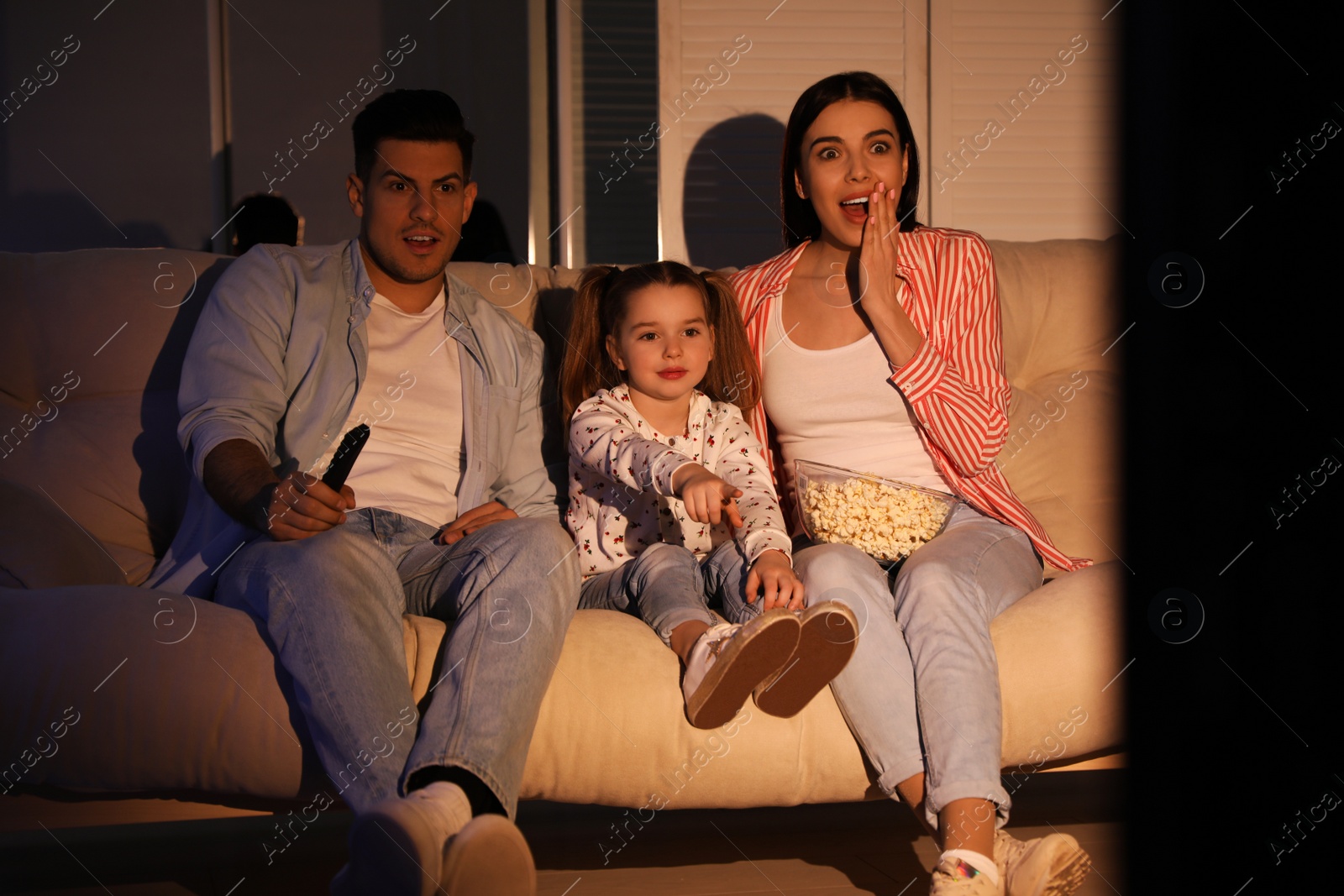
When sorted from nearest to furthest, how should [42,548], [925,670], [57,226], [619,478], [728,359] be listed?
[925,670], [42,548], [619,478], [728,359], [57,226]

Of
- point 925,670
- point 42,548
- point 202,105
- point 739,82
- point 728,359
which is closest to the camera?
point 925,670

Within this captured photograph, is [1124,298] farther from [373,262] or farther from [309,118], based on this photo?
[309,118]

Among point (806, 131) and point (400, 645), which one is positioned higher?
point (806, 131)

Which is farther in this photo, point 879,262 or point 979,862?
point 879,262

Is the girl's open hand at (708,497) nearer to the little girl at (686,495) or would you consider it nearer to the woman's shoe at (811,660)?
the little girl at (686,495)

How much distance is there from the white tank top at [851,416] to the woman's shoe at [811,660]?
0.44 m

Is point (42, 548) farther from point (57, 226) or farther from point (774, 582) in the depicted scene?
point (57, 226)

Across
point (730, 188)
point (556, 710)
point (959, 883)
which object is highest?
point (730, 188)

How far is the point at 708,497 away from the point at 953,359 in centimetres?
58

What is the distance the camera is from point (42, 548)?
4.78 ft

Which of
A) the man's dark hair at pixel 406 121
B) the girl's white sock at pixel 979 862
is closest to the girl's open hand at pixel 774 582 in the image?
the girl's white sock at pixel 979 862

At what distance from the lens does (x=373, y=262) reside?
179 centimetres

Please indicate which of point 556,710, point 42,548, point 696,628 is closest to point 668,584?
point 696,628

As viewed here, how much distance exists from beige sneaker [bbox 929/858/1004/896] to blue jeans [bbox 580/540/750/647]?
400mm
